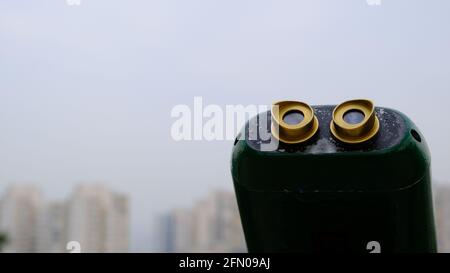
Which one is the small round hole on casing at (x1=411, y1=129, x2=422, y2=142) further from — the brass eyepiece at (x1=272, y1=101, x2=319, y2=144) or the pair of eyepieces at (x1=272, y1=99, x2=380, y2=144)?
the brass eyepiece at (x1=272, y1=101, x2=319, y2=144)

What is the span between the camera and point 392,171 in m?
3.40

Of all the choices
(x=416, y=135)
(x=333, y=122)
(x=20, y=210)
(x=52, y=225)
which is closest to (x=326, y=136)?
(x=333, y=122)

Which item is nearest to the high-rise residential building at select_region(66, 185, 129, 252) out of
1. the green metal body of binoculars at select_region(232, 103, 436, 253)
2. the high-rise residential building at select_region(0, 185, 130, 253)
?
the high-rise residential building at select_region(0, 185, 130, 253)

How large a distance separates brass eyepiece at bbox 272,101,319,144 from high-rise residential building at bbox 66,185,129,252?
44.7m

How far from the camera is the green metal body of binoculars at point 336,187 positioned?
3.40 meters

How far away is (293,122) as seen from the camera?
3506 mm

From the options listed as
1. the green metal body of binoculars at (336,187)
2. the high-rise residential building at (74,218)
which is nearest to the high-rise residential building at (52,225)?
the high-rise residential building at (74,218)

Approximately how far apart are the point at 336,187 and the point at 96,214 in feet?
158

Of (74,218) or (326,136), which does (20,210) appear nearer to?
(74,218)

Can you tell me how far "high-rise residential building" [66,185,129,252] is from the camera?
48.0 m

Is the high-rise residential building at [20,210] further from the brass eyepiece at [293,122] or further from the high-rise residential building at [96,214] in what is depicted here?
the brass eyepiece at [293,122]

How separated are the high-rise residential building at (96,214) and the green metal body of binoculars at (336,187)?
44411 mm

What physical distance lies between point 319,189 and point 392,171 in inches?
15.1
